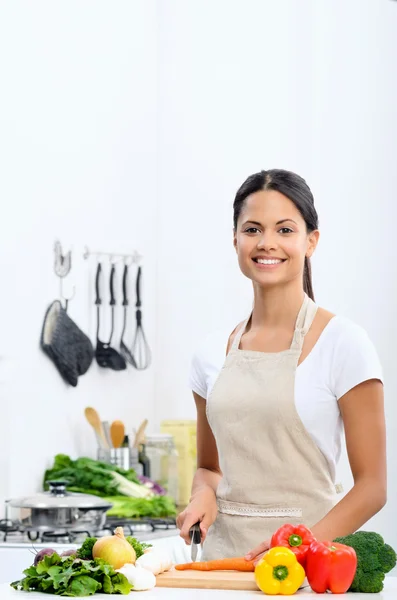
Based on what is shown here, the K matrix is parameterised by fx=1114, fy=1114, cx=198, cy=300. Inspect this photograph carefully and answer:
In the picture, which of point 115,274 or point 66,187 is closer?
point 66,187

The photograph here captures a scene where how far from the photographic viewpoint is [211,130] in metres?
5.12

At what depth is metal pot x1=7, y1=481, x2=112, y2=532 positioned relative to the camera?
3.54 meters

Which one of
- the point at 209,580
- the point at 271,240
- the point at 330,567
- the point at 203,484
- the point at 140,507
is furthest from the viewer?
the point at 140,507

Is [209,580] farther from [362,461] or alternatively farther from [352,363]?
[352,363]

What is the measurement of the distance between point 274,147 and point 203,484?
2.98 meters

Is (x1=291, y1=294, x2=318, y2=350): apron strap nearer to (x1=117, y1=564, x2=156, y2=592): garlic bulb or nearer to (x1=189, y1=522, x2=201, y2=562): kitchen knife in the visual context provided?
(x1=189, y1=522, x2=201, y2=562): kitchen knife

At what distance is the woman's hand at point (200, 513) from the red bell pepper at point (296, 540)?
0.32 m

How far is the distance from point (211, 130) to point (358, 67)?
725 mm

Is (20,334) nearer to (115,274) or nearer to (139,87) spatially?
(115,274)

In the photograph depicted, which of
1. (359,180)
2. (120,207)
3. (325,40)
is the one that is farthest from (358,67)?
(120,207)

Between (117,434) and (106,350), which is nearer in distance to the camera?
(117,434)

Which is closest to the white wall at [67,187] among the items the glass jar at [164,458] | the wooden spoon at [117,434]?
the wooden spoon at [117,434]

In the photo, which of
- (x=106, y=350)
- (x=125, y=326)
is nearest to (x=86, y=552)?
(x=106, y=350)

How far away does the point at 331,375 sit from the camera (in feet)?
6.59
